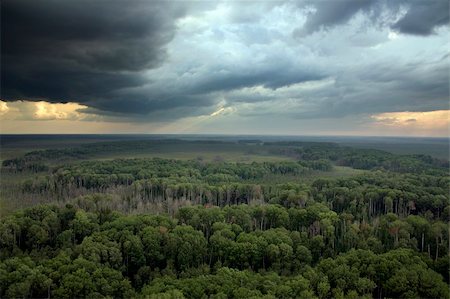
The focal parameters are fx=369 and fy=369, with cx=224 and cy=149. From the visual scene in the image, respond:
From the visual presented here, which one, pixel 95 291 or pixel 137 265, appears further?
pixel 137 265

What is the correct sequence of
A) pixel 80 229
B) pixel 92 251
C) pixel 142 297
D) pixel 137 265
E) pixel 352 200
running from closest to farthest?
pixel 142 297
pixel 92 251
pixel 137 265
pixel 80 229
pixel 352 200

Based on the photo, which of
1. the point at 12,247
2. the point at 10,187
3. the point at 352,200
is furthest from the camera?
the point at 10,187

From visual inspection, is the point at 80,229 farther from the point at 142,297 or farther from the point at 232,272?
the point at 232,272

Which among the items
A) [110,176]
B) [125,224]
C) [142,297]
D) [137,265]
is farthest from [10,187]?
[142,297]

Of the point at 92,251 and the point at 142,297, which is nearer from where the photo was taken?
the point at 142,297

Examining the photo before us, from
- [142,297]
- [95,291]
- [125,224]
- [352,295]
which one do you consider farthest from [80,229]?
[352,295]

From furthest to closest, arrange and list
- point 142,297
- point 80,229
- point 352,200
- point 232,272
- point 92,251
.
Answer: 1. point 352,200
2. point 80,229
3. point 92,251
4. point 232,272
5. point 142,297

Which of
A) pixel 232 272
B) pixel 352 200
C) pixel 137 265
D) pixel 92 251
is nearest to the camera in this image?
pixel 232 272

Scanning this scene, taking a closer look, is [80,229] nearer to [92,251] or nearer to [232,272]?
[92,251]

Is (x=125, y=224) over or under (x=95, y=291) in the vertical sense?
over
